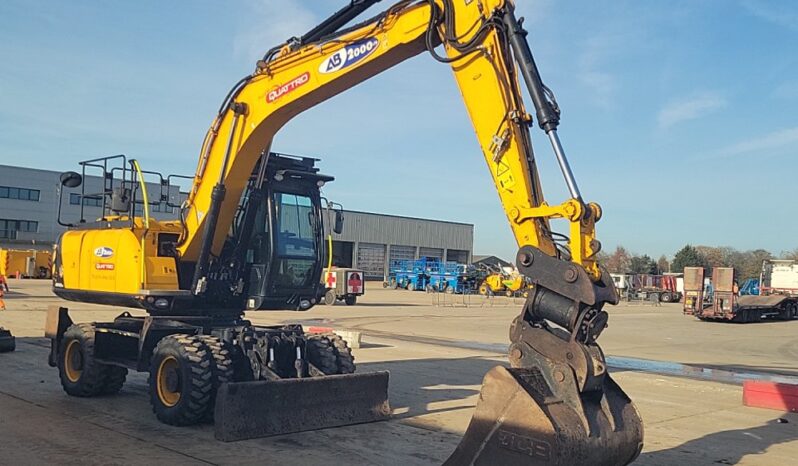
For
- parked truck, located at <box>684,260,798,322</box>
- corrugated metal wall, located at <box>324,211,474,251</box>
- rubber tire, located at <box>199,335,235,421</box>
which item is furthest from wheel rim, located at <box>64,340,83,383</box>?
corrugated metal wall, located at <box>324,211,474,251</box>

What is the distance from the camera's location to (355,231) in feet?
254

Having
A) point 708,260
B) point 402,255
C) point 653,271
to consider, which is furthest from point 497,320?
point 708,260

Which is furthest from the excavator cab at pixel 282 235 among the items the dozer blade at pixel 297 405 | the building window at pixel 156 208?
the dozer blade at pixel 297 405

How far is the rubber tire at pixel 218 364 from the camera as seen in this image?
8.47 m

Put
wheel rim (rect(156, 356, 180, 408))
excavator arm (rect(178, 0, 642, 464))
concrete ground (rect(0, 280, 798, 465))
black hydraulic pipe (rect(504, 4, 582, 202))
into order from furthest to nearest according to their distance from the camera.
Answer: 1. wheel rim (rect(156, 356, 180, 408))
2. concrete ground (rect(0, 280, 798, 465))
3. black hydraulic pipe (rect(504, 4, 582, 202))
4. excavator arm (rect(178, 0, 642, 464))

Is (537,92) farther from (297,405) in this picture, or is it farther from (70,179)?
(70,179)

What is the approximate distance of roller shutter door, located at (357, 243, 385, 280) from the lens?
78.5 metres

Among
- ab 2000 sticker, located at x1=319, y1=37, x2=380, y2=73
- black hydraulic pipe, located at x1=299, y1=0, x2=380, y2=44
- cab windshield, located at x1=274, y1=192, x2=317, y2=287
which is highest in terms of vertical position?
black hydraulic pipe, located at x1=299, y1=0, x2=380, y2=44

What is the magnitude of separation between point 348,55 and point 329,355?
12.4 feet

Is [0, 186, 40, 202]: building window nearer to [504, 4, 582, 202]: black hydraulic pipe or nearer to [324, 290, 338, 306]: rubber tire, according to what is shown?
[324, 290, 338, 306]: rubber tire

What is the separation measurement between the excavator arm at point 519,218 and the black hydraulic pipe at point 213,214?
1.65ft

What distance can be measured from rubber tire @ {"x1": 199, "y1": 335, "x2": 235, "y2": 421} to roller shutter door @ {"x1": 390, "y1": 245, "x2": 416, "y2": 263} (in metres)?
72.7

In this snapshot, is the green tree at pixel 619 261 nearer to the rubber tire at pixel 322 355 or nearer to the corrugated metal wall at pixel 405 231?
the corrugated metal wall at pixel 405 231

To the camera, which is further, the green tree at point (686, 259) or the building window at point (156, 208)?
the green tree at point (686, 259)
